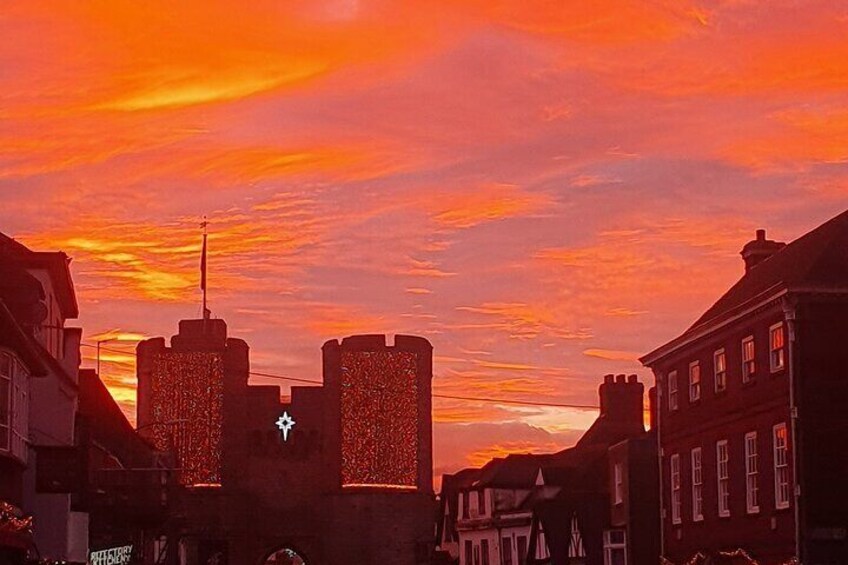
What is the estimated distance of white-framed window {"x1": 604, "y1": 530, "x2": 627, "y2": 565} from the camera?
6028 centimetres

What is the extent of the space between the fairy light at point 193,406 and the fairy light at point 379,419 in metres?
7.29

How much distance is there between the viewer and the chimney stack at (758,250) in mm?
51688

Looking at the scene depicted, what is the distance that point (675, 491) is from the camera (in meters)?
50.9

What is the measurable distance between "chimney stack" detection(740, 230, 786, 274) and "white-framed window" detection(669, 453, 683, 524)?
602 centimetres

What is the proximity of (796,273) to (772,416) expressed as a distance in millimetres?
3478

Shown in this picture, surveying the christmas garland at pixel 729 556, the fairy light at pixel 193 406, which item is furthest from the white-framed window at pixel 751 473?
the fairy light at pixel 193 406

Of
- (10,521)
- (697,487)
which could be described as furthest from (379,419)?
(10,521)

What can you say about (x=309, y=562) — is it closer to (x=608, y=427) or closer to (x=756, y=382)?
(x=608, y=427)

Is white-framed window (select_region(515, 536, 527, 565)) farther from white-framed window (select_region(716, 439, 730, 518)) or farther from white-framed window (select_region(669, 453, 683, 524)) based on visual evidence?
white-framed window (select_region(716, 439, 730, 518))

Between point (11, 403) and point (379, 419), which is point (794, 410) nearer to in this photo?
point (11, 403)

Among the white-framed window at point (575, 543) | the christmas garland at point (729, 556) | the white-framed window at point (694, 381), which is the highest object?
the white-framed window at point (694, 381)

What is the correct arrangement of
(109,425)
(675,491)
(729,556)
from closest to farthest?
(729,556)
(675,491)
(109,425)

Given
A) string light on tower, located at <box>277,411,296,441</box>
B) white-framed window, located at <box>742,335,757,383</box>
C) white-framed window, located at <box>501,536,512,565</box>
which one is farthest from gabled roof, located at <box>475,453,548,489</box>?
white-framed window, located at <box>742,335,757,383</box>

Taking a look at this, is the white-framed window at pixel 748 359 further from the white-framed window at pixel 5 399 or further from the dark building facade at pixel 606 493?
the white-framed window at pixel 5 399
